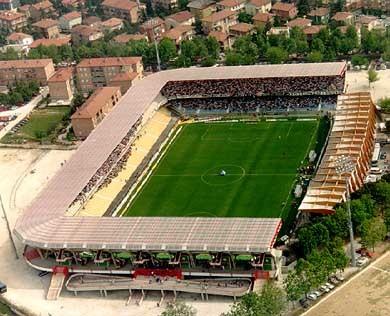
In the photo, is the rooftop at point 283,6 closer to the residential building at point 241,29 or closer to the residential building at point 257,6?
the residential building at point 257,6

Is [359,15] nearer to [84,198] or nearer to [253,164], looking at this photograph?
[253,164]

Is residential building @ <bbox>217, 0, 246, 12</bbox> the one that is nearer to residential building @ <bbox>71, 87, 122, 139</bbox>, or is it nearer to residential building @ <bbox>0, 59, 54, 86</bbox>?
residential building @ <bbox>0, 59, 54, 86</bbox>

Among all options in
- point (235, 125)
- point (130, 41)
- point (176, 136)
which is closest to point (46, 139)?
point (176, 136)

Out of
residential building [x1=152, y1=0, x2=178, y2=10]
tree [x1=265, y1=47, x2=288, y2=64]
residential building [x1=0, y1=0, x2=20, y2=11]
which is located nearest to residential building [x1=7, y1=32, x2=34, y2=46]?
residential building [x1=0, y1=0, x2=20, y2=11]

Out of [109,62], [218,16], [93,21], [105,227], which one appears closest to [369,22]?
[218,16]

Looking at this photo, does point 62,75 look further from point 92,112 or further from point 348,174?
point 348,174

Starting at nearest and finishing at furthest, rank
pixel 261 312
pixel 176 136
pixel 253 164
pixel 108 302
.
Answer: pixel 261 312
pixel 108 302
pixel 253 164
pixel 176 136

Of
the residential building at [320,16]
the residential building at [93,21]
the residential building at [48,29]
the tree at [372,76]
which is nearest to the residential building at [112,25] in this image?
the residential building at [93,21]
